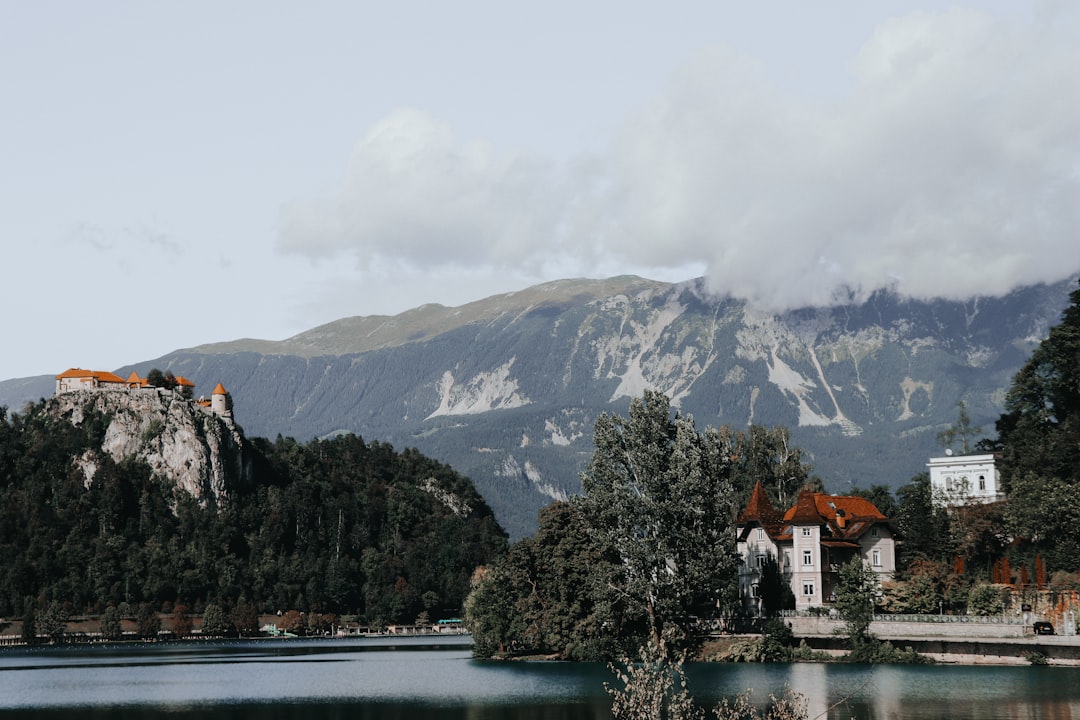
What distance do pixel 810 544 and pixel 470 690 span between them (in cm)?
4451

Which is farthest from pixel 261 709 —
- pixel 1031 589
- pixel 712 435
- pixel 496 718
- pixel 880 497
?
pixel 880 497

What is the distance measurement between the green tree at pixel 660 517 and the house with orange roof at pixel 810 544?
60.4ft

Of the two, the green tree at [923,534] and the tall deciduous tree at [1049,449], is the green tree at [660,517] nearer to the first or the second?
the tall deciduous tree at [1049,449]

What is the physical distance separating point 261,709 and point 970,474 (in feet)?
366

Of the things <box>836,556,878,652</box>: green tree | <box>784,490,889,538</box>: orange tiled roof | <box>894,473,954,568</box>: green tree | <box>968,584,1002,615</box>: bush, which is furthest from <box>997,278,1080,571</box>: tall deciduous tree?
<box>836,556,878,652</box>: green tree

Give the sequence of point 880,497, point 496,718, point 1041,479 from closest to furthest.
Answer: point 496,718
point 1041,479
point 880,497

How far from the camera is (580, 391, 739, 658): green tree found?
105 meters

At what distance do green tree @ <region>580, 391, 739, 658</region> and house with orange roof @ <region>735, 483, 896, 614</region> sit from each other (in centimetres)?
1842

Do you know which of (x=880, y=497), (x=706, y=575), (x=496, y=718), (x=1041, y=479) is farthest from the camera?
(x=880, y=497)

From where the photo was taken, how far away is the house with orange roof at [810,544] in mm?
127312

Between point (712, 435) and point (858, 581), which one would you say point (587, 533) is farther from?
point (858, 581)

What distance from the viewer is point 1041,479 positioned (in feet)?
411

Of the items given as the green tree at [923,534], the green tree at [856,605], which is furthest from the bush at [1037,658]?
the green tree at [923,534]

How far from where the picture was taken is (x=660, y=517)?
105500mm
